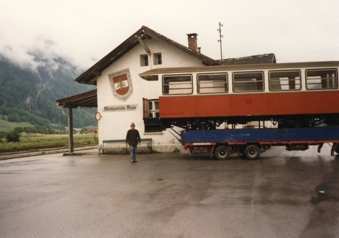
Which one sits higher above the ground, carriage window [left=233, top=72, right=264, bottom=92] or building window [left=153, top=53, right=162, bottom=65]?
building window [left=153, top=53, right=162, bottom=65]

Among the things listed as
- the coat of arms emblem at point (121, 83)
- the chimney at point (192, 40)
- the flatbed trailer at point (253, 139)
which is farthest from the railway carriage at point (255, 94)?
the chimney at point (192, 40)

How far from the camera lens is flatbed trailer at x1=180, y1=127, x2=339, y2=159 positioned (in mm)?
18281

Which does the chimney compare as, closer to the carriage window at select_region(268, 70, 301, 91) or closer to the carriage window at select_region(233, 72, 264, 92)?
the carriage window at select_region(233, 72, 264, 92)

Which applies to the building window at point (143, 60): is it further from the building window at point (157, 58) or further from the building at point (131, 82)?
the building window at point (157, 58)

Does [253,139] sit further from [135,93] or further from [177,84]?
[135,93]

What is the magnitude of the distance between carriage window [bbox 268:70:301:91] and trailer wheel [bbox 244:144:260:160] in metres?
2.56

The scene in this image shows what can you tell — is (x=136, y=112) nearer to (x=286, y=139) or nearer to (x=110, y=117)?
(x=110, y=117)

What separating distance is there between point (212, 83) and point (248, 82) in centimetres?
152

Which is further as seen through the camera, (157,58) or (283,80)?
(157,58)

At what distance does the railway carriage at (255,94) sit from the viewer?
18.8 metres

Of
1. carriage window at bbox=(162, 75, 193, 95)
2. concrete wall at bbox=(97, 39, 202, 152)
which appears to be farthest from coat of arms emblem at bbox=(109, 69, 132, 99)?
carriage window at bbox=(162, 75, 193, 95)

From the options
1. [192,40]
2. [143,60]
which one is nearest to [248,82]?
[143,60]

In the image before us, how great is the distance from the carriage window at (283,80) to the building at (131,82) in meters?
6.17

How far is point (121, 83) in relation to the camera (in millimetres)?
25828
